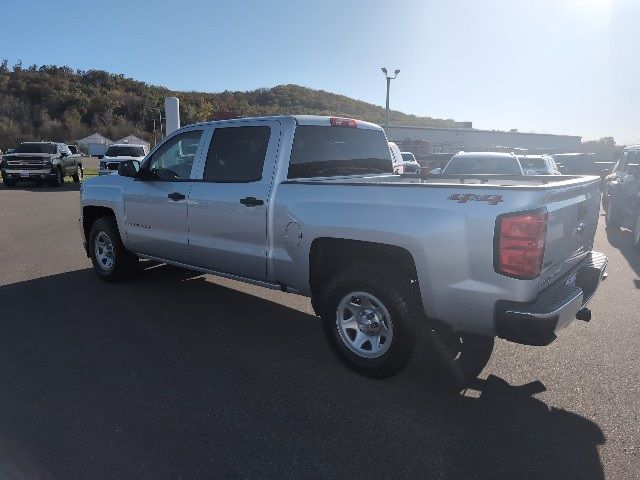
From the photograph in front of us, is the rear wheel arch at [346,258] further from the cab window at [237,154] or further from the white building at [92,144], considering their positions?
the white building at [92,144]

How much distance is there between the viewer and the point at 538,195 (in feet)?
10.3

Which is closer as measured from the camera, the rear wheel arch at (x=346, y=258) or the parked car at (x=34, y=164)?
the rear wheel arch at (x=346, y=258)

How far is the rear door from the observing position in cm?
459

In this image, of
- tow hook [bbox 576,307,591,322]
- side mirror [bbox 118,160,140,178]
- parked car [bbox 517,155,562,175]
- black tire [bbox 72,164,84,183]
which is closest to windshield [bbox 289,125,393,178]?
A: side mirror [bbox 118,160,140,178]

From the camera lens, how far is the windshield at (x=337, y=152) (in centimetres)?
470

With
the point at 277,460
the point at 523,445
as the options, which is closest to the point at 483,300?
the point at 523,445

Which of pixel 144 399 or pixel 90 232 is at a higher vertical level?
pixel 90 232

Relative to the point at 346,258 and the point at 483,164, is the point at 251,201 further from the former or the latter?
the point at 483,164

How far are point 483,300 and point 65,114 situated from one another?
96.6 meters

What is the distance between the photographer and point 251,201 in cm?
459

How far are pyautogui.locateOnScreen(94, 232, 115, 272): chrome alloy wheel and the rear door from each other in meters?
1.84

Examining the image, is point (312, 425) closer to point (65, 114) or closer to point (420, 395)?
point (420, 395)

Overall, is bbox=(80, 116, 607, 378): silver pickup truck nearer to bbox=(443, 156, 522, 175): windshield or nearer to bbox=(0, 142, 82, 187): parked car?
bbox=(443, 156, 522, 175): windshield

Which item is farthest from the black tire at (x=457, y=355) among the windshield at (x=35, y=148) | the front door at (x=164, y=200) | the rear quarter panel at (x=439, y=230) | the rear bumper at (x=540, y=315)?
the windshield at (x=35, y=148)
